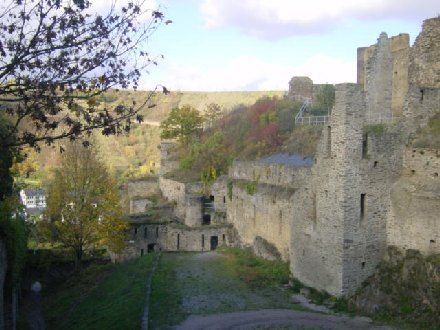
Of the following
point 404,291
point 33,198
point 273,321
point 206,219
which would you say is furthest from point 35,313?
point 33,198

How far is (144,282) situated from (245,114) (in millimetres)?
26804

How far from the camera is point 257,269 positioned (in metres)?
25.2

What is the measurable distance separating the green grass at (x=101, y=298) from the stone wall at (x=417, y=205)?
937cm

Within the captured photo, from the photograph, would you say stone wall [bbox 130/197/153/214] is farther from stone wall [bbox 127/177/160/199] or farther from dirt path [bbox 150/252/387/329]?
dirt path [bbox 150/252/387/329]

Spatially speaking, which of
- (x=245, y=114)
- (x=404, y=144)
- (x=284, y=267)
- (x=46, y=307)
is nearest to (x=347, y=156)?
(x=404, y=144)

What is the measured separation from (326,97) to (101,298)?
2431 cm

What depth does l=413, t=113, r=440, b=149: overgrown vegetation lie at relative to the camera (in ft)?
62.2

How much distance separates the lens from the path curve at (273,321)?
56.6 feet

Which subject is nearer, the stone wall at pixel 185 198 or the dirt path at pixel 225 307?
the dirt path at pixel 225 307

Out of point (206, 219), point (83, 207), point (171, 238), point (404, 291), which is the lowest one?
point (171, 238)

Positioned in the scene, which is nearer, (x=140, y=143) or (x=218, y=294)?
(x=218, y=294)

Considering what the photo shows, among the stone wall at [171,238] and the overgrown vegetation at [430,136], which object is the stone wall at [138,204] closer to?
the stone wall at [171,238]

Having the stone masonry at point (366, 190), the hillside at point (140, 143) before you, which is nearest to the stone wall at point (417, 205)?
→ the stone masonry at point (366, 190)

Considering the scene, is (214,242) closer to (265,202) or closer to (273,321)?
(265,202)
